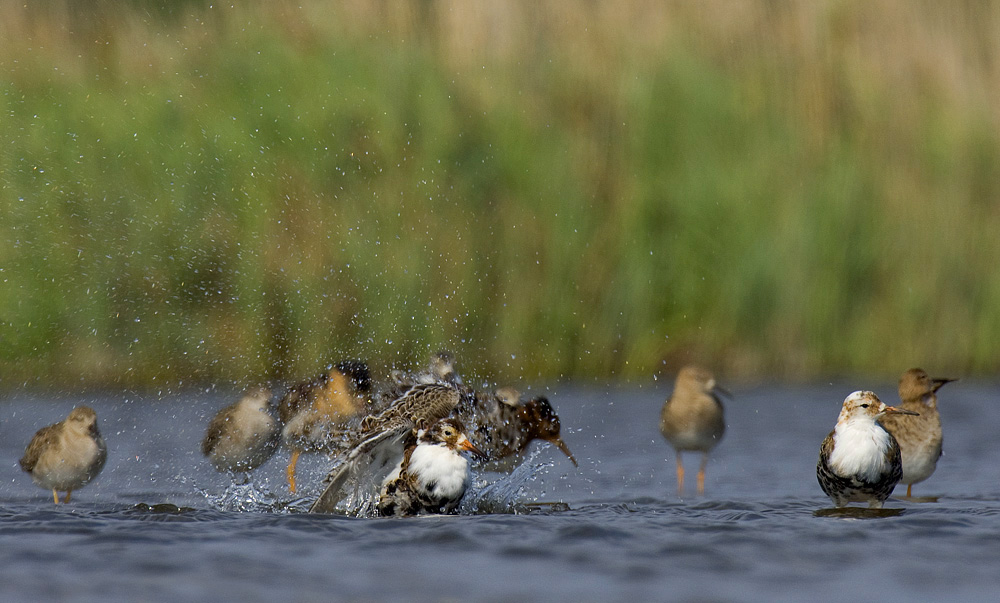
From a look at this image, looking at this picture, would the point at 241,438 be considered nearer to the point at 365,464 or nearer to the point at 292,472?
the point at 292,472

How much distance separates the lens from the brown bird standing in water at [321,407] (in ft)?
26.8

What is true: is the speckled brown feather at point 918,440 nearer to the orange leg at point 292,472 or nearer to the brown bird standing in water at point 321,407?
the brown bird standing in water at point 321,407

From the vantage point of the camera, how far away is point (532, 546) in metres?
5.59

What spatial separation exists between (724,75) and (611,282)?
184 cm

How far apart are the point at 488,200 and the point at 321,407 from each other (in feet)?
8.76

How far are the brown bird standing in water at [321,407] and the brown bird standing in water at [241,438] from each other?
0.18 m

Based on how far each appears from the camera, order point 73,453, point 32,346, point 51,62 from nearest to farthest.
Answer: point 73,453 < point 32,346 < point 51,62

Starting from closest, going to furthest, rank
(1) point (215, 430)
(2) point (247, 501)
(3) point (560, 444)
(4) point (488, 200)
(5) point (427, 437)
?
(5) point (427, 437), (2) point (247, 501), (1) point (215, 430), (3) point (560, 444), (4) point (488, 200)

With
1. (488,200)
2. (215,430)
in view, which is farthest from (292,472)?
(488,200)

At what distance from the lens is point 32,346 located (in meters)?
9.88

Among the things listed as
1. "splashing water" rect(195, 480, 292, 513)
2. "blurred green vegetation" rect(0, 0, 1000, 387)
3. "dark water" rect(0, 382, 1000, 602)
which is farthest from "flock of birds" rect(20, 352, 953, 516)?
"blurred green vegetation" rect(0, 0, 1000, 387)

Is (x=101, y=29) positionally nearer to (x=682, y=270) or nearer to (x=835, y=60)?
(x=682, y=270)

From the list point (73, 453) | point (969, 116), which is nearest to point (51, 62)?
point (73, 453)

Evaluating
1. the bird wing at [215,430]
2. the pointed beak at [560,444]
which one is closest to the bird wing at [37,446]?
the bird wing at [215,430]
